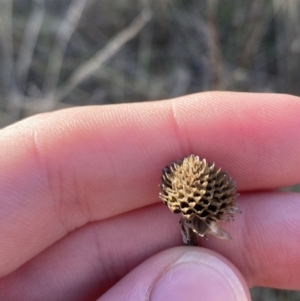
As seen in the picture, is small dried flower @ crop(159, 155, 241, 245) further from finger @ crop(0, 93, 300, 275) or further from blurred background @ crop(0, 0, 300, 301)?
blurred background @ crop(0, 0, 300, 301)

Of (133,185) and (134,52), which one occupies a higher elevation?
Result: (134,52)

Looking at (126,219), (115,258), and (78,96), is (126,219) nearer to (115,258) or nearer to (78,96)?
(115,258)

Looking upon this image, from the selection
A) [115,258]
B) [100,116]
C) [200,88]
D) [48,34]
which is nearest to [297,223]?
[115,258]

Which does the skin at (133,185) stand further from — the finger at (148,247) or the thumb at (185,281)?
the thumb at (185,281)

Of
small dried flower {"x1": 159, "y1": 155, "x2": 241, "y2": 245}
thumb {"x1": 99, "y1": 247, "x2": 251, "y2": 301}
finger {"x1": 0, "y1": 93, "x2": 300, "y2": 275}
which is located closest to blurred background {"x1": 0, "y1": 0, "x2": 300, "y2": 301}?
finger {"x1": 0, "y1": 93, "x2": 300, "y2": 275}

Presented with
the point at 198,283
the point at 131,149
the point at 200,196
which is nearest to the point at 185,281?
the point at 198,283

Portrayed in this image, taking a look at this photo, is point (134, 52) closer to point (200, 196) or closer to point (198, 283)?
point (200, 196)
